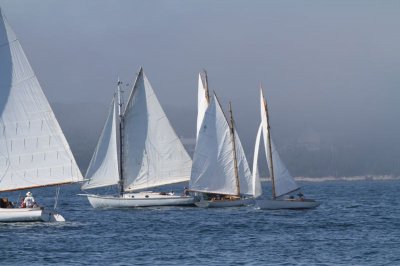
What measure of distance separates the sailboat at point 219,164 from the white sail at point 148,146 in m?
4.66

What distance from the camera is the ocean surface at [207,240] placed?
173ft

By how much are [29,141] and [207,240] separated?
46.8 feet

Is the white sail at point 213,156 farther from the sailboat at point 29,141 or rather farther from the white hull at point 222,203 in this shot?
the sailboat at point 29,141

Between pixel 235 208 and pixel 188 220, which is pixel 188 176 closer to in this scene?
pixel 235 208

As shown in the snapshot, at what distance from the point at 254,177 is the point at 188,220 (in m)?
13.6

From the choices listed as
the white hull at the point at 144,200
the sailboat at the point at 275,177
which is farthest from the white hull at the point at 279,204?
the white hull at the point at 144,200

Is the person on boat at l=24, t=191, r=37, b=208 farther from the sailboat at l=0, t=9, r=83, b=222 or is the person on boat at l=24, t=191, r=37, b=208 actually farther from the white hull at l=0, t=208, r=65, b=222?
the sailboat at l=0, t=9, r=83, b=222

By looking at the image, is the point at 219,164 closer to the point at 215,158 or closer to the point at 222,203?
the point at 215,158

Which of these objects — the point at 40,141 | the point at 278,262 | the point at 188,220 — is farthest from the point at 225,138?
the point at 278,262

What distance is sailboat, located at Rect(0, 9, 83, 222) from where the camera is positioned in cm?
6519

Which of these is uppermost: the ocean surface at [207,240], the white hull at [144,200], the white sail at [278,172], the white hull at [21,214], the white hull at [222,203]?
the white sail at [278,172]

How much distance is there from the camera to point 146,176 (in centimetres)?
10112

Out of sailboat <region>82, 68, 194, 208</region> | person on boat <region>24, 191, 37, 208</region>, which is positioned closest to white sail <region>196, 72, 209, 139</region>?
sailboat <region>82, 68, 194, 208</region>

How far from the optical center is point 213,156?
97.3 metres
